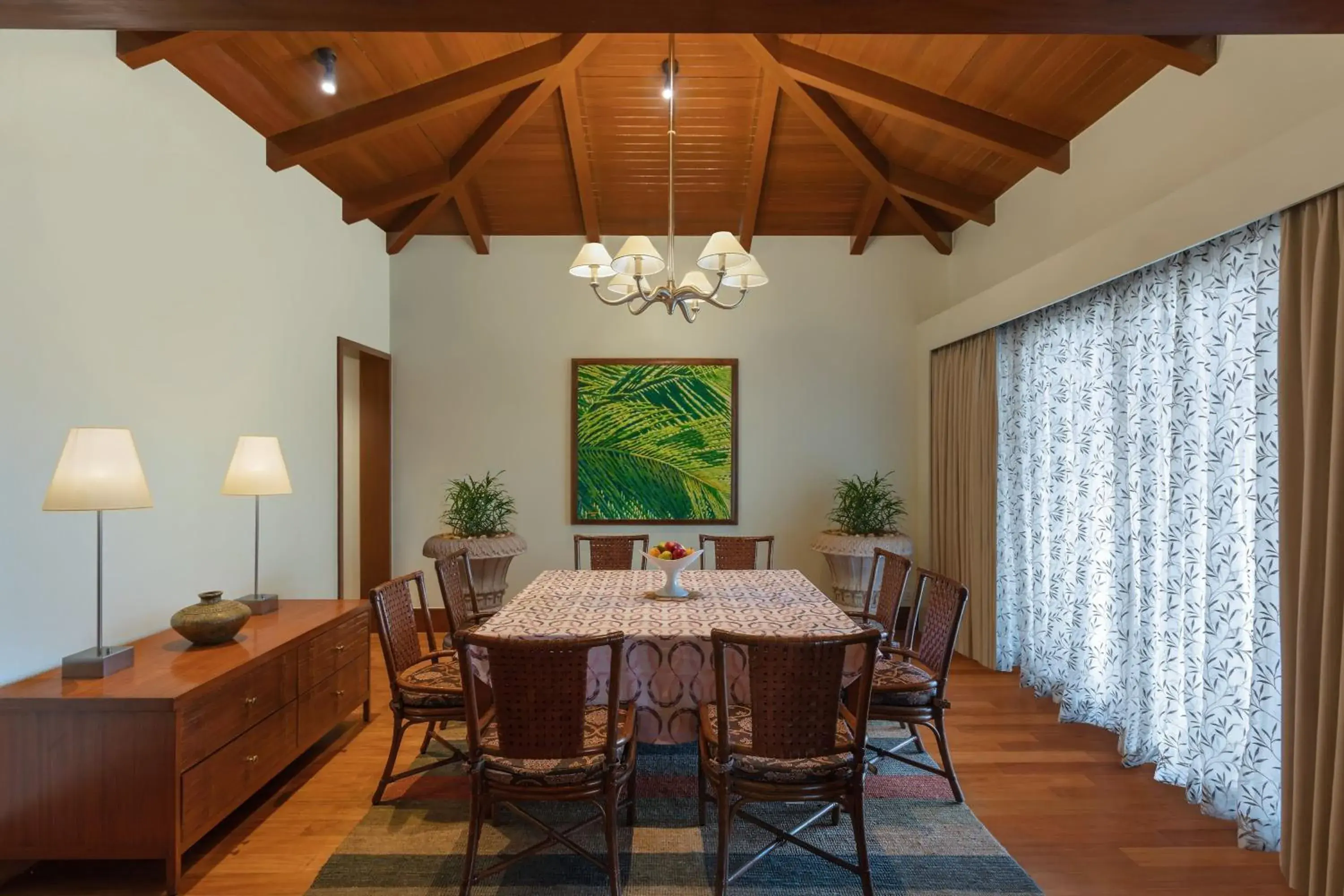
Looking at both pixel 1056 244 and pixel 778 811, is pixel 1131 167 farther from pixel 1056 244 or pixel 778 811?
pixel 778 811

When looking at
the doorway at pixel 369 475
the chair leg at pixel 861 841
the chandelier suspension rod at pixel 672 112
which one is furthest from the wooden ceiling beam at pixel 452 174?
the chair leg at pixel 861 841

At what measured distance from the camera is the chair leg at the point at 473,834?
84.2 inches

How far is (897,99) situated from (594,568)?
328 centimetres

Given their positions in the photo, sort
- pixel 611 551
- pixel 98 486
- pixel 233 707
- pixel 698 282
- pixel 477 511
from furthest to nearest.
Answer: pixel 477 511
pixel 611 551
pixel 698 282
pixel 233 707
pixel 98 486

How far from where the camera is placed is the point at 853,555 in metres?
4.68

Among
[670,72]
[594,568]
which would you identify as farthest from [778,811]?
[670,72]

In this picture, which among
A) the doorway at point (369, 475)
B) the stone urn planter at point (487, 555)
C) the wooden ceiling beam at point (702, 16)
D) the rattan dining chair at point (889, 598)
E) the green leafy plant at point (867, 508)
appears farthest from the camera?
the doorway at point (369, 475)

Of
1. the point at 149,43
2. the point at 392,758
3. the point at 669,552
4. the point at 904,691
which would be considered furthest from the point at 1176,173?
the point at 149,43

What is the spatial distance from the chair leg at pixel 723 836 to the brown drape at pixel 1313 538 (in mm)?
1877

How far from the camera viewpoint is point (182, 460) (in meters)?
3.02

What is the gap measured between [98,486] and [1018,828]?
11.7 ft

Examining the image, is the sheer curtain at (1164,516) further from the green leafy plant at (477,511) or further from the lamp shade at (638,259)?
the green leafy plant at (477,511)

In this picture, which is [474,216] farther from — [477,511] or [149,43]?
[149,43]

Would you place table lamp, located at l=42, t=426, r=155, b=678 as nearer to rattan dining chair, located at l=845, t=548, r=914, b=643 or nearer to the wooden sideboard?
the wooden sideboard
